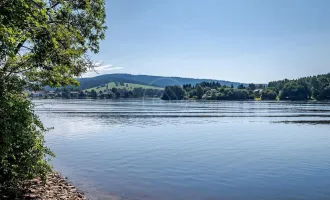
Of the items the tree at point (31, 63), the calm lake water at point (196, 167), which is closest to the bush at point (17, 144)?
the tree at point (31, 63)

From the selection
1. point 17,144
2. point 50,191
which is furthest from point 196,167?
point 17,144

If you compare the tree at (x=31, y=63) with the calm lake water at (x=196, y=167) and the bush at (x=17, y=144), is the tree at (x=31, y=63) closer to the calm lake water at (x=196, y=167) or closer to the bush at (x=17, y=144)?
the bush at (x=17, y=144)

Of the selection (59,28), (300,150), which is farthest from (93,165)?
(300,150)

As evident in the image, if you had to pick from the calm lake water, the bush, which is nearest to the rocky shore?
the bush

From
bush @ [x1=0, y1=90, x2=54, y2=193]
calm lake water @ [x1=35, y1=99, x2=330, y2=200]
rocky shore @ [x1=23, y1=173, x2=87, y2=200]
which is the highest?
bush @ [x1=0, y1=90, x2=54, y2=193]

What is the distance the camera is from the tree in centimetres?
1184

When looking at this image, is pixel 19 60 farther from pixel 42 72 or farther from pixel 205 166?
pixel 205 166

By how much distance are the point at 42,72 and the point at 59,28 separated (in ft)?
9.54

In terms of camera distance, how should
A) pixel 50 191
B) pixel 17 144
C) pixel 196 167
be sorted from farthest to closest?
pixel 196 167
pixel 50 191
pixel 17 144

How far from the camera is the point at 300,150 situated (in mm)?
40000

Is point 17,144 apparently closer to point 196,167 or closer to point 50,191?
point 50,191

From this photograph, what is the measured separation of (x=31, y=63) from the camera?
1600 cm

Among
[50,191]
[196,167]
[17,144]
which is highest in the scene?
[17,144]

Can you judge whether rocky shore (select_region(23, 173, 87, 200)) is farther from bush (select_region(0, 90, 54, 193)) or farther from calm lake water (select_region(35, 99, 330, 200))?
calm lake water (select_region(35, 99, 330, 200))
